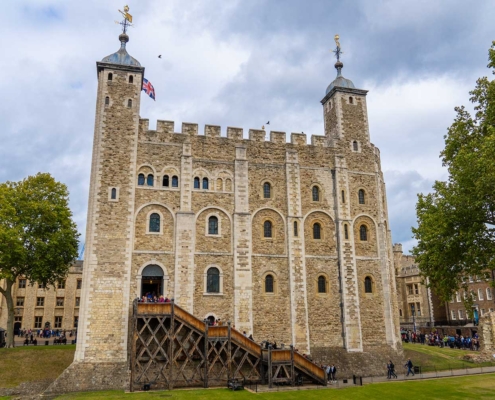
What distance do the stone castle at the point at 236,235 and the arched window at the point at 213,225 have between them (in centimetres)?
7

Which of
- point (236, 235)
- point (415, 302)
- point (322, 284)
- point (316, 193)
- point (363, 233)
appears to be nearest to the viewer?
point (236, 235)

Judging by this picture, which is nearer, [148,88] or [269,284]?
[269,284]

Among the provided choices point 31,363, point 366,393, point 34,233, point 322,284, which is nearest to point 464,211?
point 366,393

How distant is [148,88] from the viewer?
3259cm

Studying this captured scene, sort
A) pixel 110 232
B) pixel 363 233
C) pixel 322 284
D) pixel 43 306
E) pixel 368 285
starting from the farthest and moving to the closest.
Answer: pixel 43 306 < pixel 363 233 < pixel 368 285 < pixel 322 284 < pixel 110 232

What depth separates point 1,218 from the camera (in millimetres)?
32156

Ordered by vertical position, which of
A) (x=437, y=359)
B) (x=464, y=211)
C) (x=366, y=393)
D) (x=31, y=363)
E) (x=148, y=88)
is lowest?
(x=366, y=393)

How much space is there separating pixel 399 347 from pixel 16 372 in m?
25.3

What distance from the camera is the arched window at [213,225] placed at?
30.4m

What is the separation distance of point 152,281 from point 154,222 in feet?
12.5

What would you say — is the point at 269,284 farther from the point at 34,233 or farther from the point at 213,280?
the point at 34,233

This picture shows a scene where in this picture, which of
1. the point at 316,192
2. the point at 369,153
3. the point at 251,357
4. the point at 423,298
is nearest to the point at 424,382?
the point at 251,357

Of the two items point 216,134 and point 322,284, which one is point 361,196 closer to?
point 322,284

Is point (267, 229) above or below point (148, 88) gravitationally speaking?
below
